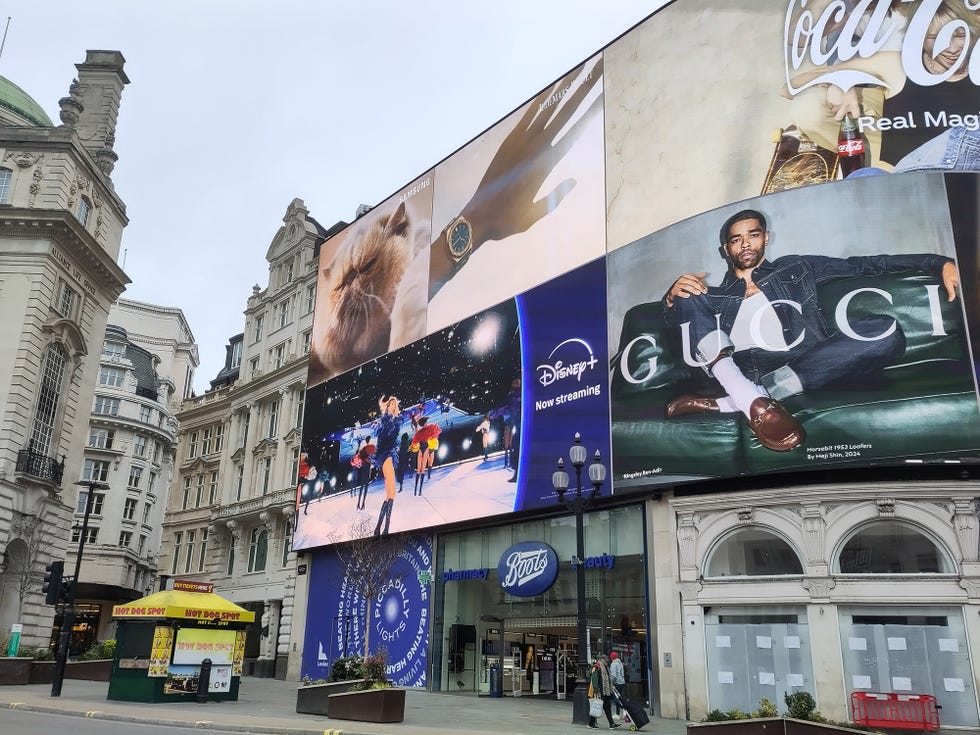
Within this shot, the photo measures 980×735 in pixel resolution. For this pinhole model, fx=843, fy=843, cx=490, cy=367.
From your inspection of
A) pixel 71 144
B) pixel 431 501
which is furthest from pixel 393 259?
pixel 71 144

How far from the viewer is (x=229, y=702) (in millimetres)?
25734

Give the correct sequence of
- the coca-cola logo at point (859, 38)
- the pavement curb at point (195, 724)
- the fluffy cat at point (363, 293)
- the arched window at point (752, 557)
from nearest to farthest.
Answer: the pavement curb at point (195, 724) < the arched window at point (752, 557) < the coca-cola logo at point (859, 38) < the fluffy cat at point (363, 293)

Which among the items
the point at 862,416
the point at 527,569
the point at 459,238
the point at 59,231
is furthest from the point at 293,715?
the point at 59,231

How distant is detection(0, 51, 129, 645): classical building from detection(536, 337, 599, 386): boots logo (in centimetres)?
2508

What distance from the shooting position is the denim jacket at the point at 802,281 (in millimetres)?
25766

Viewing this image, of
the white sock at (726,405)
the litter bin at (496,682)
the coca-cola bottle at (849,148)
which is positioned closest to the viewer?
the white sock at (726,405)

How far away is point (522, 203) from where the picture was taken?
1479 inches

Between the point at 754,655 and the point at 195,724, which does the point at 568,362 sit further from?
the point at 195,724

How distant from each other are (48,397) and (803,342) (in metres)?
36.2

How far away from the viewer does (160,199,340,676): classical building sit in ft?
161

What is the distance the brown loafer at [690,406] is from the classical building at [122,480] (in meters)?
61.9

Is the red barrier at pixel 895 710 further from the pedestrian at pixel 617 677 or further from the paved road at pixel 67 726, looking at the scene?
the paved road at pixel 67 726

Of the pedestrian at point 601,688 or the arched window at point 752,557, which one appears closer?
the pedestrian at point 601,688

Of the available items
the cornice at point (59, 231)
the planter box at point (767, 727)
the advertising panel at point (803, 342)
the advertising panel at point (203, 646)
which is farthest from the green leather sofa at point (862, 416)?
the cornice at point (59, 231)
